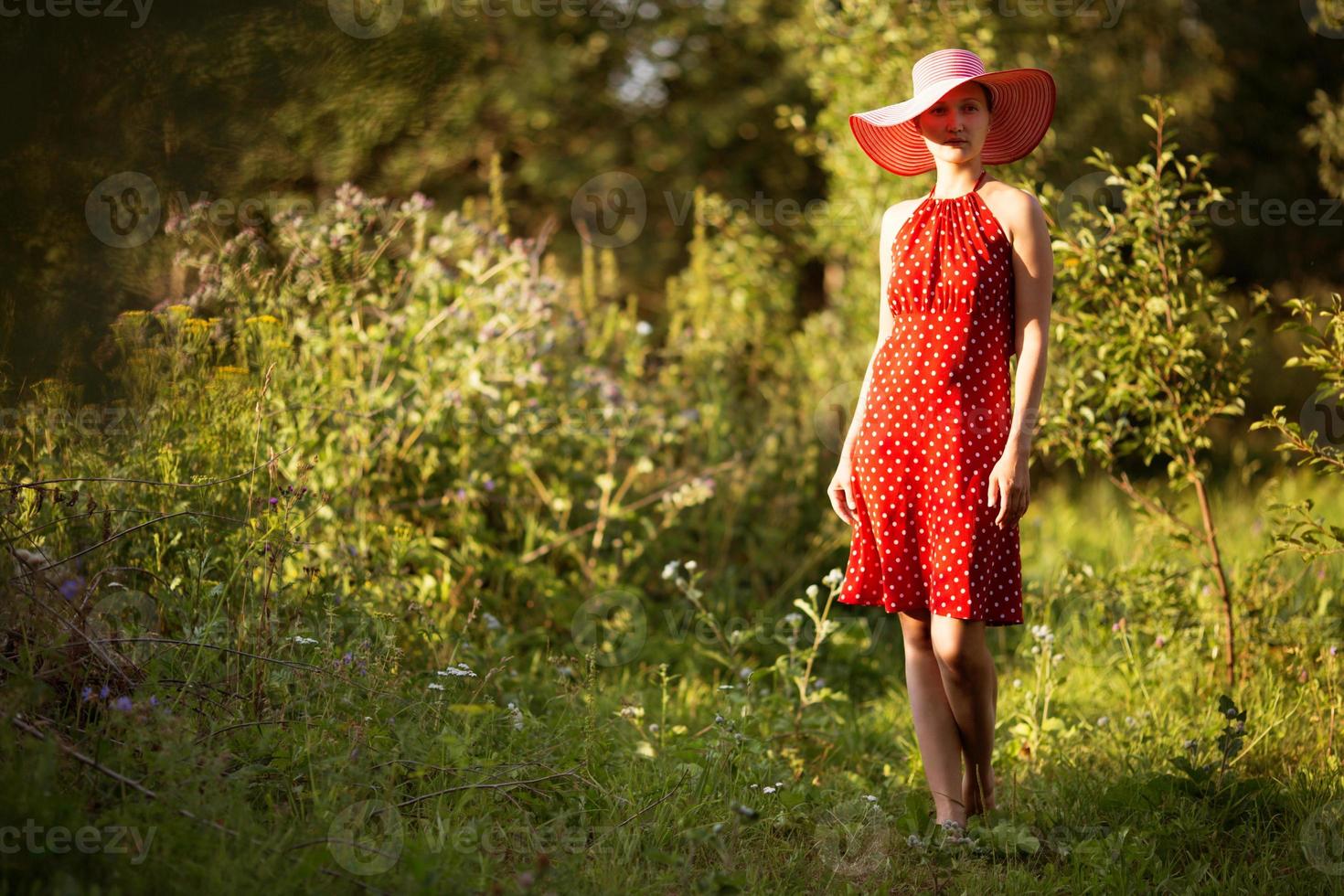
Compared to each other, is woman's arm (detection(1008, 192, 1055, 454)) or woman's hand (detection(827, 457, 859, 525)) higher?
woman's arm (detection(1008, 192, 1055, 454))

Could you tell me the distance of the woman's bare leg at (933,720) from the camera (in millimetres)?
2891

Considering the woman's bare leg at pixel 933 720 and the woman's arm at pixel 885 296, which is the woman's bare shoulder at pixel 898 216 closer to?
the woman's arm at pixel 885 296

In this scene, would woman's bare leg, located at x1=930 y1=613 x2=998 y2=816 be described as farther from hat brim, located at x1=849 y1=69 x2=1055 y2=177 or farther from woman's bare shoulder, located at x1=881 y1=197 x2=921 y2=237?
hat brim, located at x1=849 y1=69 x2=1055 y2=177

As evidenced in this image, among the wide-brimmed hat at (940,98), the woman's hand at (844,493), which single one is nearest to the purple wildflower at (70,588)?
the woman's hand at (844,493)

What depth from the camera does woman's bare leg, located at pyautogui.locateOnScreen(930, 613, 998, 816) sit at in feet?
9.18

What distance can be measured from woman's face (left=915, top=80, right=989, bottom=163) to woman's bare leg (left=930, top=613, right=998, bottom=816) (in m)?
1.15

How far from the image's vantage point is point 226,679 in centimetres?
275

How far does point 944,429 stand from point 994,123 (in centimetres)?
91

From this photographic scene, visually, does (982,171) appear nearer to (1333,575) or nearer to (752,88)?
(1333,575)

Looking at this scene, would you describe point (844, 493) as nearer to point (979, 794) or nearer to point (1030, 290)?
point (1030, 290)

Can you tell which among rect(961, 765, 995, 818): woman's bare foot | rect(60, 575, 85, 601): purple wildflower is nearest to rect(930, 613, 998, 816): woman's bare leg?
rect(961, 765, 995, 818): woman's bare foot

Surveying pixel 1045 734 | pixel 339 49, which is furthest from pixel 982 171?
pixel 339 49

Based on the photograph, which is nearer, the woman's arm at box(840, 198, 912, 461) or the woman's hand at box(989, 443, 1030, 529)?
the woman's hand at box(989, 443, 1030, 529)

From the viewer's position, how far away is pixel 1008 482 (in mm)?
2703
